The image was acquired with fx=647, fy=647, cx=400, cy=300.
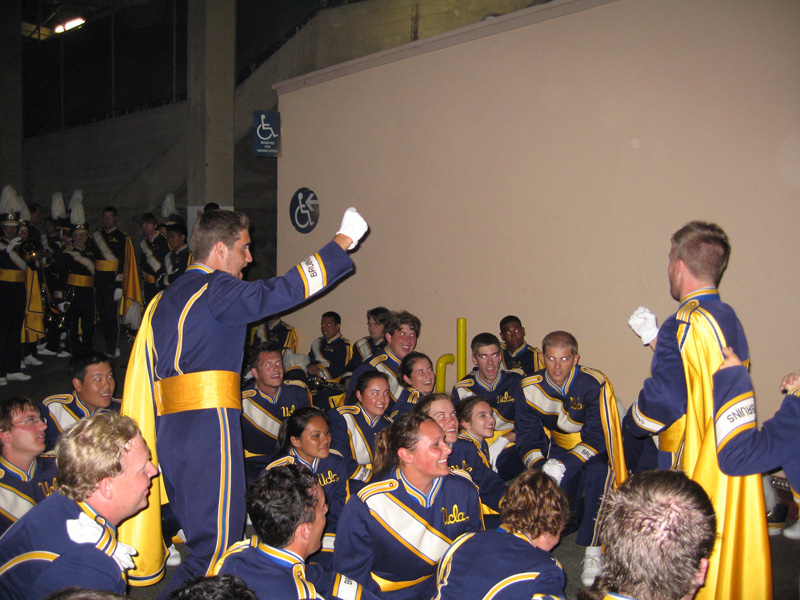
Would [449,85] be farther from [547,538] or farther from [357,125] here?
[547,538]

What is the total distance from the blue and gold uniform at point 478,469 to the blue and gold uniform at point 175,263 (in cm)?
498

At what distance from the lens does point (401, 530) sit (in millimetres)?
2617

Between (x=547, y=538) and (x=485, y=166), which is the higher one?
(x=485, y=166)

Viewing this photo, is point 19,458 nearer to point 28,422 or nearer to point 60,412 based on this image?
point 28,422

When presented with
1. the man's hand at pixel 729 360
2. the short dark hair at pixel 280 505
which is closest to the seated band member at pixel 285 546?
the short dark hair at pixel 280 505

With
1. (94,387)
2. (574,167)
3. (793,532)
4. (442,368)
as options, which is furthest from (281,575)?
(574,167)

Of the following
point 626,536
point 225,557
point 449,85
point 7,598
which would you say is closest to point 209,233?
point 225,557

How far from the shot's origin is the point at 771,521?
393 cm

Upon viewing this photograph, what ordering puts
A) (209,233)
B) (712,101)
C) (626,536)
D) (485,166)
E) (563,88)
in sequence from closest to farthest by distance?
(626,536) < (209,233) < (712,101) < (563,88) < (485,166)

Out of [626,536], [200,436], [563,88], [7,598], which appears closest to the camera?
[626,536]

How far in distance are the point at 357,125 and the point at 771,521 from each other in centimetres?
559

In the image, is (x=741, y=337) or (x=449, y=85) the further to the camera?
(x=449, y=85)

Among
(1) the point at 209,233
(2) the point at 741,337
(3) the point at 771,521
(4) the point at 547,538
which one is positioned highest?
(1) the point at 209,233

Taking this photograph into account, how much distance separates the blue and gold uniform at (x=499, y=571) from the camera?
1892mm
